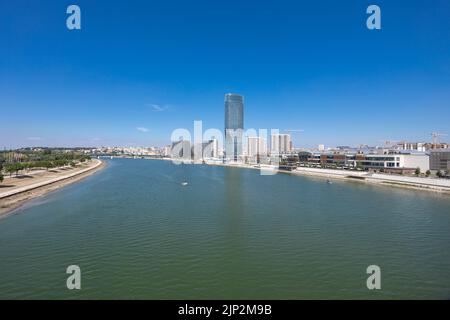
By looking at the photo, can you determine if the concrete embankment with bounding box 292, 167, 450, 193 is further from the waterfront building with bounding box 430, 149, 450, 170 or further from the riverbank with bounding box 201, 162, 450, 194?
the waterfront building with bounding box 430, 149, 450, 170

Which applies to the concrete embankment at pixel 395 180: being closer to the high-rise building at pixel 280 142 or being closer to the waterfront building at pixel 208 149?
the high-rise building at pixel 280 142

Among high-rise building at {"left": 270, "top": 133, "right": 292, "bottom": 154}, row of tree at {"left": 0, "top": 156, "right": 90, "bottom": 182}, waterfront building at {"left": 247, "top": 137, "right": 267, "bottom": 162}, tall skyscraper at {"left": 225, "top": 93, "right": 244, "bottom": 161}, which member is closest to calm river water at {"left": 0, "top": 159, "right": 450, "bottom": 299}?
row of tree at {"left": 0, "top": 156, "right": 90, "bottom": 182}

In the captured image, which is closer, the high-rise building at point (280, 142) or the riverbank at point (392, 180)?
the riverbank at point (392, 180)

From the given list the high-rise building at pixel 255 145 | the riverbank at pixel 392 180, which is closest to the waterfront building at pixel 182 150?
the high-rise building at pixel 255 145

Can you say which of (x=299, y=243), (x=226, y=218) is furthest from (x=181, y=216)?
(x=299, y=243)

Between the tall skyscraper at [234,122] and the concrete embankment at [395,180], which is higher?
the tall skyscraper at [234,122]

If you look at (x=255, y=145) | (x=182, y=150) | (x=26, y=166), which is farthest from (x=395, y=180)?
(x=182, y=150)

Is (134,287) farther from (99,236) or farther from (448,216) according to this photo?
(448,216)
